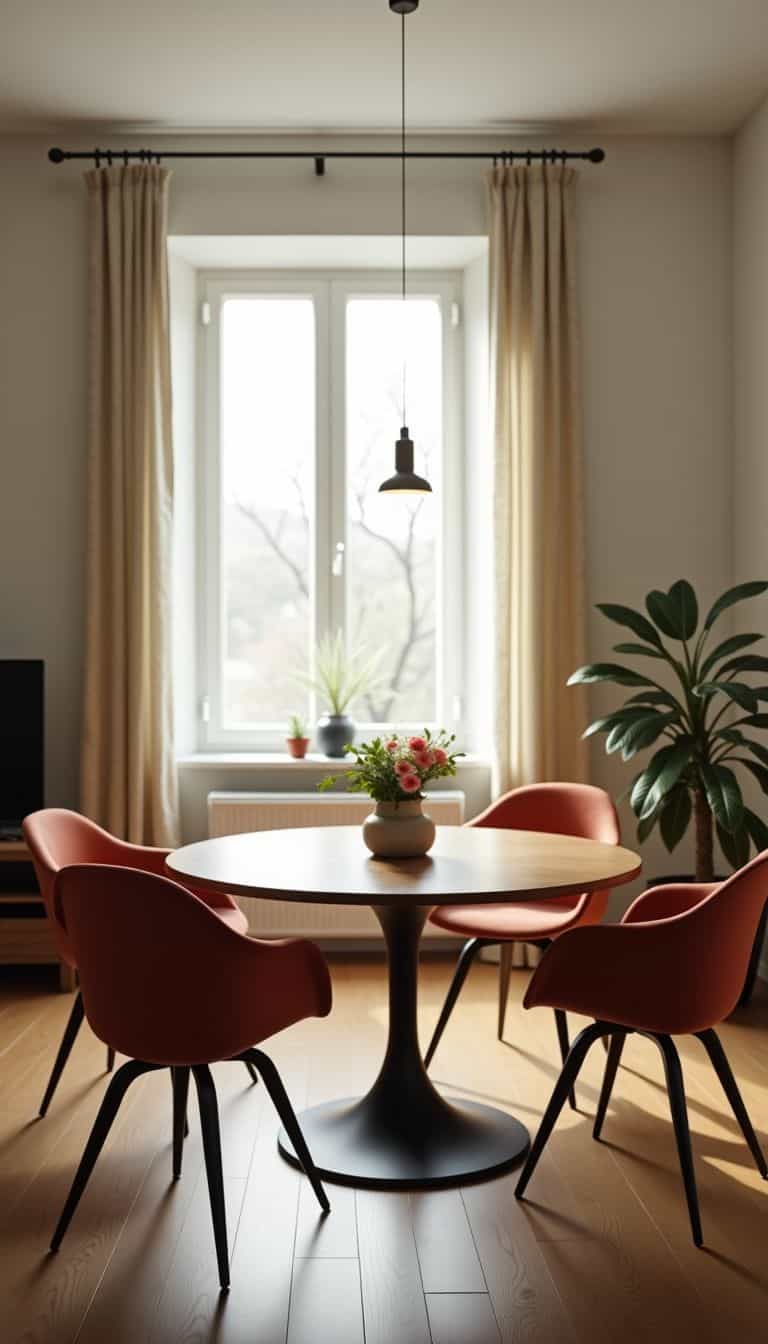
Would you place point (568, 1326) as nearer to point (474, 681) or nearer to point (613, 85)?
point (474, 681)

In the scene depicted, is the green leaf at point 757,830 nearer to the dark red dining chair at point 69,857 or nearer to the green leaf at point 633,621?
the green leaf at point 633,621

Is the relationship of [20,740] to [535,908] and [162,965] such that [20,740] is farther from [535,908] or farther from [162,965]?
[162,965]

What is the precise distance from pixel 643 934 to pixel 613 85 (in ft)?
10.9

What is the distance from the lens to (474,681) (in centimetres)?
533

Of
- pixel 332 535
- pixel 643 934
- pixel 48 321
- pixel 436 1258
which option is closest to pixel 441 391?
pixel 332 535

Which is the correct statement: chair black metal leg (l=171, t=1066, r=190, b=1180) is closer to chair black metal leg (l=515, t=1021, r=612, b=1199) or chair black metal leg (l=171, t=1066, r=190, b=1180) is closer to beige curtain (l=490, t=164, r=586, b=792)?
chair black metal leg (l=515, t=1021, r=612, b=1199)

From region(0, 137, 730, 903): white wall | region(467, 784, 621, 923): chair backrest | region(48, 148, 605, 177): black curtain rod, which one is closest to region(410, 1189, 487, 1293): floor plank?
region(467, 784, 621, 923): chair backrest

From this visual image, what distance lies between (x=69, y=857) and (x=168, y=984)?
107cm

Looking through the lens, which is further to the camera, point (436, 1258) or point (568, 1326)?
point (436, 1258)

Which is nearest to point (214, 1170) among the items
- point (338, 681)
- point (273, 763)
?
point (273, 763)

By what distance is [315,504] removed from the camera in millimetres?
5383

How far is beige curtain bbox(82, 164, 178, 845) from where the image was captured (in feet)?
16.0

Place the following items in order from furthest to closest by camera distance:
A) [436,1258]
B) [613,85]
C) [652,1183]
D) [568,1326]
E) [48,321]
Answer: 1. [48,321]
2. [613,85]
3. [652,1183]
4. [436,1258]
5. [568,1326]

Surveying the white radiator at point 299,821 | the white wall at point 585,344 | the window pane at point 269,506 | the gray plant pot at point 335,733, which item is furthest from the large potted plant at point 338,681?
the white wall at point 585,344
